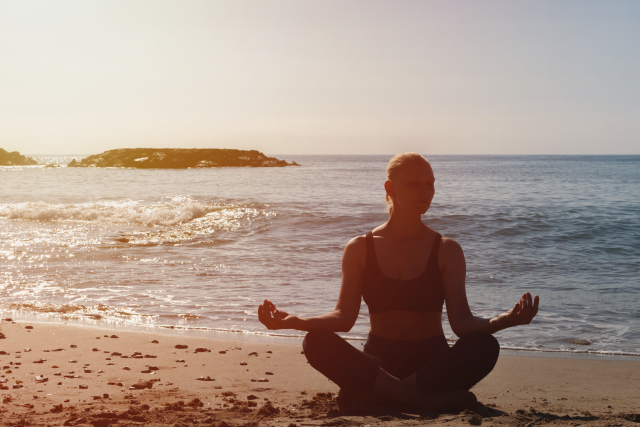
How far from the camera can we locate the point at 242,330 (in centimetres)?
705

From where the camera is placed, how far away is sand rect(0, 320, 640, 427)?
3529mm

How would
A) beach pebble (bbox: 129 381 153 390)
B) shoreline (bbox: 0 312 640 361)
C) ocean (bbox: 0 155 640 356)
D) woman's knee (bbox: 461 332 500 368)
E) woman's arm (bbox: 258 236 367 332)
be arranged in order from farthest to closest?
ocean (bbox: 0 155 640 356) → shoreline (bbox: 0 312 640 361) → beach pebble (bbox: 129 381 153 390) → woman's arm (bbox: 258 236 367 332) → woman's knee (bbox: 461 332 500 368)

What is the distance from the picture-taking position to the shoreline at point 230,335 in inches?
242

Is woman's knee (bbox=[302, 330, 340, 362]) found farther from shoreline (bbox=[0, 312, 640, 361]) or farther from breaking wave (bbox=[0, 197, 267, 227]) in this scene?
breaking wave (bbox=[0, 197, 267, 227])

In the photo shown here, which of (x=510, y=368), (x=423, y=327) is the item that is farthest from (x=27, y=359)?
(x=510, y=368)

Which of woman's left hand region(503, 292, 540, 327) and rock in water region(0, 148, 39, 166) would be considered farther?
rock in water region(0, 148, 39, 166)

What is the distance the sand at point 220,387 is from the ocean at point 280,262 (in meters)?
0.88

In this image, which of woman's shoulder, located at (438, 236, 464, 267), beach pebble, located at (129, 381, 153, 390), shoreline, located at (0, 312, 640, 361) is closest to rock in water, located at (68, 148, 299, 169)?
shoreline, located at (0, 312, 640, 361)

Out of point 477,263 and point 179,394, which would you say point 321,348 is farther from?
point 477,263

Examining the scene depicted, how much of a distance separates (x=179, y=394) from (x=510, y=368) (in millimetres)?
3374

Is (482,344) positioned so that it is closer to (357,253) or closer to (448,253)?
(448,253)

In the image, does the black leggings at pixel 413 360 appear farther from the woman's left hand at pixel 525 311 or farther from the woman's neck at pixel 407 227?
the woman's neck at pixel 407 227

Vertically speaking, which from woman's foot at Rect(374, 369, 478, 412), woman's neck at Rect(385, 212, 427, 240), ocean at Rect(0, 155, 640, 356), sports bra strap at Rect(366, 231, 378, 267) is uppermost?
woman's neck at Rect(385, 212, 427, 240)

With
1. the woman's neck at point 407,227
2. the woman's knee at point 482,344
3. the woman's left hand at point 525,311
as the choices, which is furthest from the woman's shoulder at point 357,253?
the woman's left hand at point 525,311
